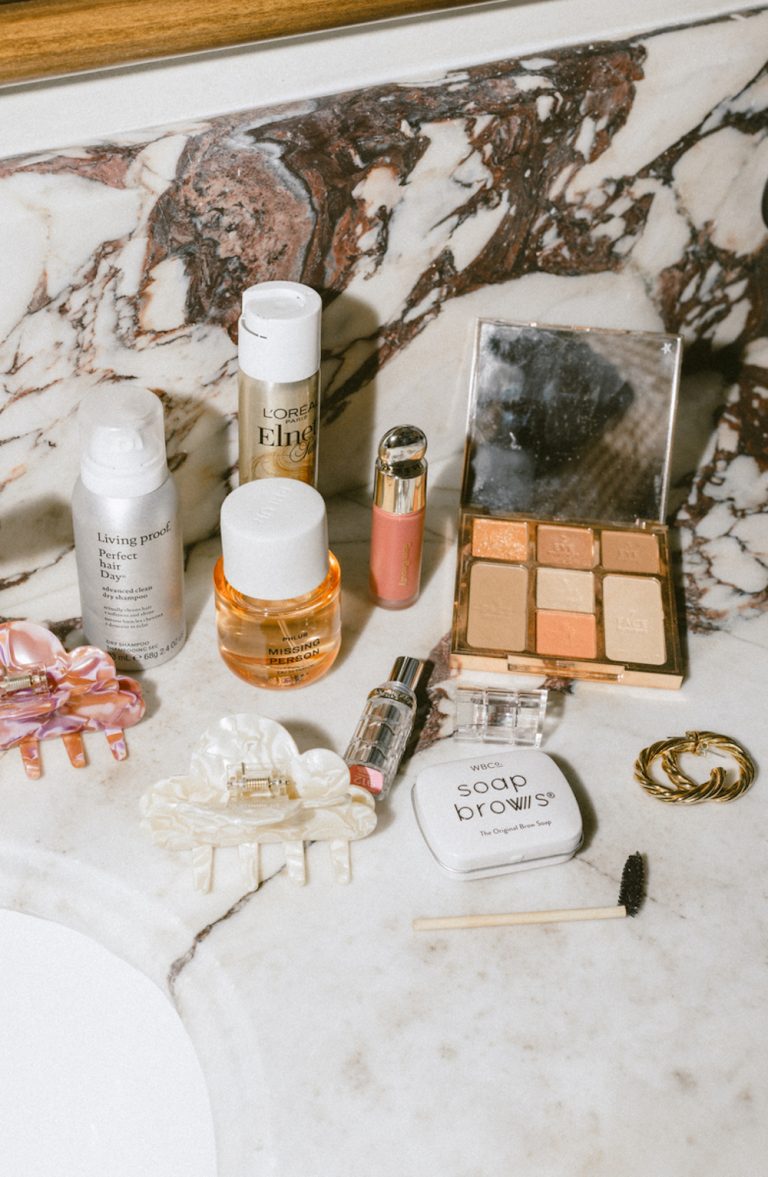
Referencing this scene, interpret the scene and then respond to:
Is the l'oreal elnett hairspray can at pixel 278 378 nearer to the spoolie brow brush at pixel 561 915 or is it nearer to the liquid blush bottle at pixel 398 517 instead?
the liquid blush bottle at pixel 398 517

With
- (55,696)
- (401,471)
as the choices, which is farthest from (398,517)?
(55,696)

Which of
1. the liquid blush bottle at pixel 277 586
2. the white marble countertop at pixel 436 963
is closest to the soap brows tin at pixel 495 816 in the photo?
the white marble countertop at pixel 436 963

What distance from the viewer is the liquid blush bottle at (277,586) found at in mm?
654

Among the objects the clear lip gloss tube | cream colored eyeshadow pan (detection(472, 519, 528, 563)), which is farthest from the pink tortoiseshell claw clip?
cream colored eyeshadow pan (detection(472, 519, 528, 563))

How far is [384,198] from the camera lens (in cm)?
74

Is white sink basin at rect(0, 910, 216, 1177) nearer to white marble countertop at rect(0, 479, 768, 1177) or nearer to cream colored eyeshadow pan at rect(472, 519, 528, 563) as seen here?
white marble countertop at rect(0, 479, 768, 1177)

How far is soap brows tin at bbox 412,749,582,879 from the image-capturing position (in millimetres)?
635

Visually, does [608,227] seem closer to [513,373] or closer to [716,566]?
[513,373]

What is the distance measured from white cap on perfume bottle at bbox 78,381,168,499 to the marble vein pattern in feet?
0.23

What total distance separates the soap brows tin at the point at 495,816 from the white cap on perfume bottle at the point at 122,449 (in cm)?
24

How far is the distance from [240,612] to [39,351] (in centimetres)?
20

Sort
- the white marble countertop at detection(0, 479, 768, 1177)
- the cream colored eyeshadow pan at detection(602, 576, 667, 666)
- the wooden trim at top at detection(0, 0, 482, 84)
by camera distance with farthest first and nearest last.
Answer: the cream colored eyeshadow pan at detection(602, 576, 667, 666) < the wooden trim at top at detection(0, 0, 482, 84) < the white marble countertop at detection(0, 479, 768, 1177)

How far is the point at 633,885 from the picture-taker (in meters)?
0.64

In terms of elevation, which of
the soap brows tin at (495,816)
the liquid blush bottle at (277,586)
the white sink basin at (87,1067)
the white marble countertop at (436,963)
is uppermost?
the liquid blush bottle at (277,586)
